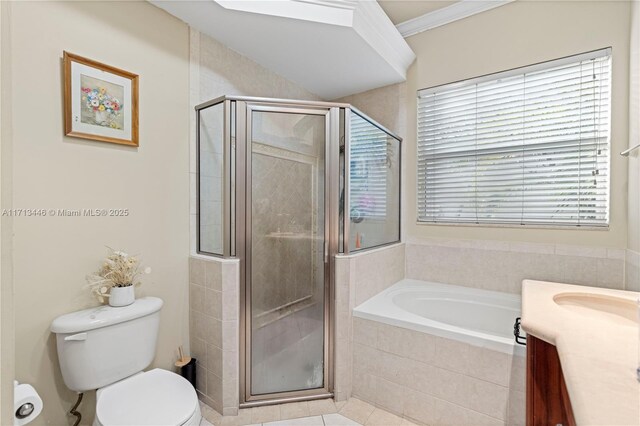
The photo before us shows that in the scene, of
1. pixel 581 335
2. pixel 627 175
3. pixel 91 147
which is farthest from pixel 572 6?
pixel 91 147

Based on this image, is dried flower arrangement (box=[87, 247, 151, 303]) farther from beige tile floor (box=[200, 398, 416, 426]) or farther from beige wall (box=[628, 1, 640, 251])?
beige wall (box=[628, 1, 640, 251])

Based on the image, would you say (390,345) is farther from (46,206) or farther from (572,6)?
(572,6)

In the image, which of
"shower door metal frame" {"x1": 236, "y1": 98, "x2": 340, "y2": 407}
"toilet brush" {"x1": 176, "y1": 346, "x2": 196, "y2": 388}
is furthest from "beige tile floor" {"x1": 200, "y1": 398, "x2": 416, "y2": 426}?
"toilet brush" {"x1": 176, "y1": 346, "x2": 196, "y2": 388}

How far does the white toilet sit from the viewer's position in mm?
1302

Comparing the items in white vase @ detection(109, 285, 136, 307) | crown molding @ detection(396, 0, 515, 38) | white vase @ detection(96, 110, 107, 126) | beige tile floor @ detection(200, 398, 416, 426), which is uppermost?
crown molding @ detection(396, 0, 515, 38)

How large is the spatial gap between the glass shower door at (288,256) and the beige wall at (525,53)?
117 cm

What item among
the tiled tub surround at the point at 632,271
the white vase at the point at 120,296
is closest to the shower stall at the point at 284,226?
the white vase at the point at 120,296

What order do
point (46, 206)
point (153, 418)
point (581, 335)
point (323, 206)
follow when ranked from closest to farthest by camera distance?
point (581, 335) → point (153, 418) → point (46, 206) → point (323, 206)

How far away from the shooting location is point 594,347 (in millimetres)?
802

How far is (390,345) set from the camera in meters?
1.91

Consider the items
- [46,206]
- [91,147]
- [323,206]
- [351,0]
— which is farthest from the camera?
[323,206]

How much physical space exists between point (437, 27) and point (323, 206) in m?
1.92

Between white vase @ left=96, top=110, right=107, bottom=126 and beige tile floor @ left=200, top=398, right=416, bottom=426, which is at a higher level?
white vase @ left=96, top=110, right=107, bottom=126

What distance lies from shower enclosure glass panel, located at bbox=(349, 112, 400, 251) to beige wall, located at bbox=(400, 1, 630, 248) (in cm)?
19
